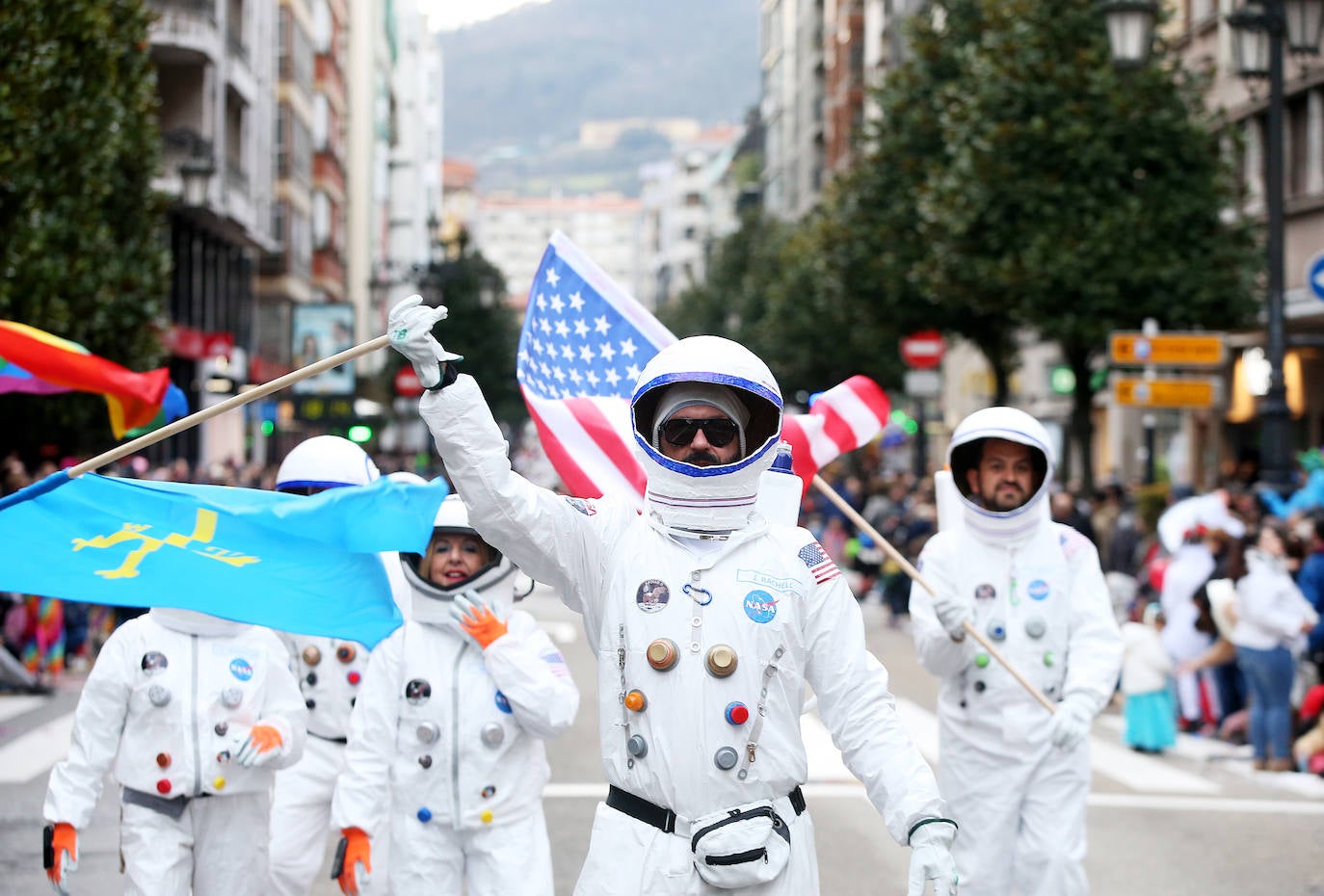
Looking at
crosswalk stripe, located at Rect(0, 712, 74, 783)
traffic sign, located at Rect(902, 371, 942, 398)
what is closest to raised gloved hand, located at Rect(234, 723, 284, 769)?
crosswalk stripe, located at Rect(0, 712, 74, 783)

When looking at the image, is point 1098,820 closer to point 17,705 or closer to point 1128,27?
point 1128,27

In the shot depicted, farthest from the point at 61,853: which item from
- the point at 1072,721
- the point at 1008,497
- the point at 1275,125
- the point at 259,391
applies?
the point at 1275,125

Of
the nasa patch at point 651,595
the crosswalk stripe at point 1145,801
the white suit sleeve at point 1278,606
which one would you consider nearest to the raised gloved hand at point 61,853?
the nasa patch at point 651,595

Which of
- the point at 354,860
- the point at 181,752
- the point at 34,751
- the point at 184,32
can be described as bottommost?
the point at 34,751

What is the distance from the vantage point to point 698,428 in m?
4.83

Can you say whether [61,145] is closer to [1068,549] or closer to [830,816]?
[830,816]

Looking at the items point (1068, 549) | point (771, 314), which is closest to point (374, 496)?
point (1068, 549)

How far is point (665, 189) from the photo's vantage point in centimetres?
16700

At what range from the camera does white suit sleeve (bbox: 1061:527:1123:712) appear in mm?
7352

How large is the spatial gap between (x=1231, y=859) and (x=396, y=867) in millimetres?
5620

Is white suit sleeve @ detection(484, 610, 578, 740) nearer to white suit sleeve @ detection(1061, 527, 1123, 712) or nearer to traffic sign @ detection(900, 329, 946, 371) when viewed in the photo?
white suit sleeve @ detection(1061, 527, 1123, 712)

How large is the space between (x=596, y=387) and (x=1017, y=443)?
173 cm

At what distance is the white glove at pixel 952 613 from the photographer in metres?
Answer: 7.09

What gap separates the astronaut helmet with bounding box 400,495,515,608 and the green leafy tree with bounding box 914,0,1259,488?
64.8 ft
